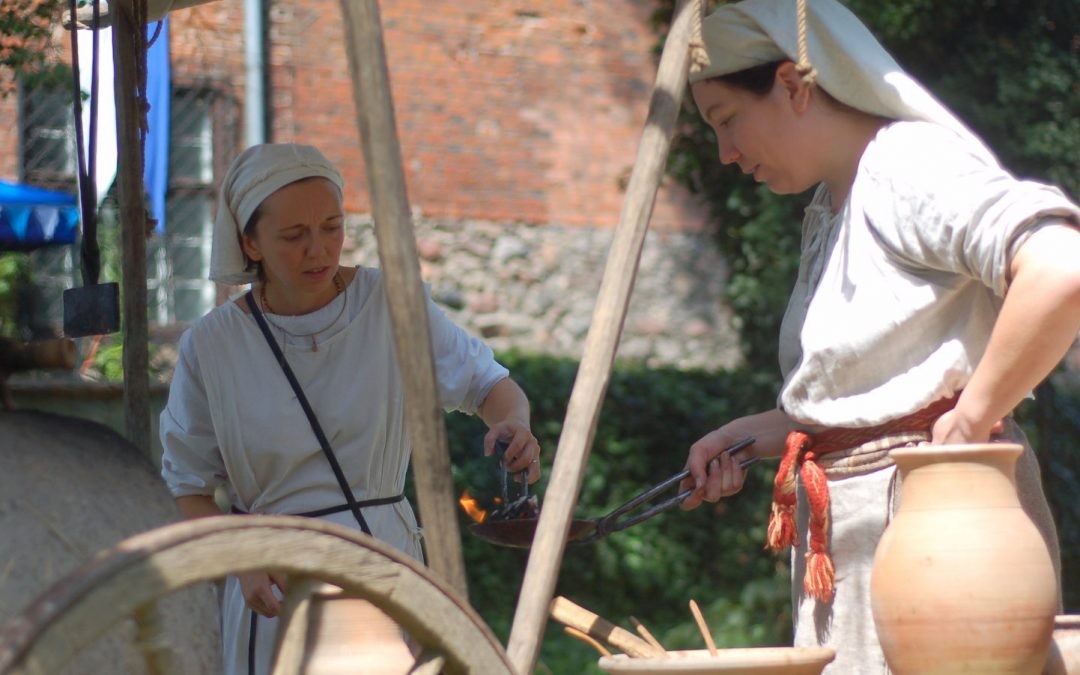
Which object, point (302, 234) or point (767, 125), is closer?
point (767, 125)

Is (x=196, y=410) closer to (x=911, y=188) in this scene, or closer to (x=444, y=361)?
(x=444, y=361)

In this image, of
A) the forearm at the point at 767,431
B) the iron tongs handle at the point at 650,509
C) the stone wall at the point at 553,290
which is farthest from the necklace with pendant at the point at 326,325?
the stone wall at the point at 553,290

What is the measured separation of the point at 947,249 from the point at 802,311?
445 millimetres

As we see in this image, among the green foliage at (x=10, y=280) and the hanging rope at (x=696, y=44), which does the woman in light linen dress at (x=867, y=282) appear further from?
the green foliage at (x=10, y=280)

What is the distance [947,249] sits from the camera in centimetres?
226

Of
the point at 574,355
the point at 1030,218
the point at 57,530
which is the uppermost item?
the point at 1030,218

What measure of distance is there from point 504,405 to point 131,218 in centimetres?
111

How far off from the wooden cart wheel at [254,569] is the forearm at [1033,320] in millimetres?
873

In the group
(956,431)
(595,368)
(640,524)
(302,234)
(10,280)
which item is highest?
(302,234)

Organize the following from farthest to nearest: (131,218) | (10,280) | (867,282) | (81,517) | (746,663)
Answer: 1. (10,280)
2. (131,218)
3. (867,282)
4. (746,663)
5. (81,517)

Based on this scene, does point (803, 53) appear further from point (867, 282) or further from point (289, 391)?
point (289, 391)

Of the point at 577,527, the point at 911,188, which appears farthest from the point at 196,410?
the point at 911,188

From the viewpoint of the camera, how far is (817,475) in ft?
8.24

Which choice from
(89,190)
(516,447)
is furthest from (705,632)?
(89,190)
